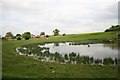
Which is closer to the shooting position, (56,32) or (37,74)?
(37,74)

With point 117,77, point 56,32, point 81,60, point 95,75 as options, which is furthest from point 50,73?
point 56,32

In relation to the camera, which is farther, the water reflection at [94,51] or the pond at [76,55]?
the water reflection at [94,51]

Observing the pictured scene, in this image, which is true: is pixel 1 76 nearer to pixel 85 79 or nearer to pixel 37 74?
pixel 37 74

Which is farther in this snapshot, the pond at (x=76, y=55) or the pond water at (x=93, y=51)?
the pond water at (x=93, y=51)

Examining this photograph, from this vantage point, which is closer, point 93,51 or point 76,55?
point 76,55

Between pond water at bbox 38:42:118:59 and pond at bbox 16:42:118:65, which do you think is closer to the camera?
pond at bbox 16:42:118:65

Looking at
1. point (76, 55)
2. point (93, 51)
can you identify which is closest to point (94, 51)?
point (93, 51)

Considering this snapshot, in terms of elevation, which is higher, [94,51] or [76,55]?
[94,51]

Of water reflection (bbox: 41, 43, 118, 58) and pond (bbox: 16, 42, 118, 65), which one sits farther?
water reflection (bbox: 41, 43, 118, 58)

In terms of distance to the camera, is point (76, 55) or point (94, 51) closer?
point (76, 55)

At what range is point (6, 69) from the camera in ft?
78.0

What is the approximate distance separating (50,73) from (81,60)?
33.7 feet

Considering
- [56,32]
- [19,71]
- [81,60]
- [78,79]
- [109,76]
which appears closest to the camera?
[78,79]

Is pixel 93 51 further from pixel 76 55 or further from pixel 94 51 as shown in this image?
pixel 76 55
